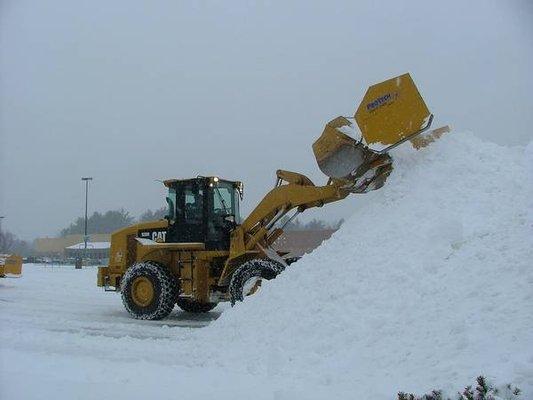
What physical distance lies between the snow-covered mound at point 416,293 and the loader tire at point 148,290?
3081 mm

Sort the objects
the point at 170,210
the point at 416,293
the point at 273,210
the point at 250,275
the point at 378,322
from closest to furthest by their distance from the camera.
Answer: the point at 378,322, the point at 416,293, the point at 250,275, the point at 273,210, the point at 170,210

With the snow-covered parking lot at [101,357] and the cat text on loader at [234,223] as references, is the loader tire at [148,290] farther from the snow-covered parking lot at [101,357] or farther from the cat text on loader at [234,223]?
the snow-covered parking lot at [101,357]

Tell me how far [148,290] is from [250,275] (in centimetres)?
249

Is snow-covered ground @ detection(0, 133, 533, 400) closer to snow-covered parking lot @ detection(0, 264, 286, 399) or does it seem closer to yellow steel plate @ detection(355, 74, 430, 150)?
snow-covered parking lot @ detection(0, 264, 286, 399)

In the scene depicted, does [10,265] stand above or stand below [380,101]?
below

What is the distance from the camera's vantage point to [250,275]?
389 inches

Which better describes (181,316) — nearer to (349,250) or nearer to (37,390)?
(349,250)

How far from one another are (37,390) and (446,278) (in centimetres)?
427

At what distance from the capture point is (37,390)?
16.3 ft

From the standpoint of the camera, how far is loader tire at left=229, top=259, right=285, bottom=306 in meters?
9.76

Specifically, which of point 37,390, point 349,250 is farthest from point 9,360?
point 349,250

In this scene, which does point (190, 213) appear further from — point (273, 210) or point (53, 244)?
point (53, 244)

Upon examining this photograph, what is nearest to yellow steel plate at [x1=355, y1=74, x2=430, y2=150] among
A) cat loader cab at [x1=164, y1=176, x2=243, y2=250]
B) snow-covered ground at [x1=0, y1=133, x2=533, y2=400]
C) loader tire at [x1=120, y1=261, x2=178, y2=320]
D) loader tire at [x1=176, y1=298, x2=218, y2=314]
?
snow-covered ground at [x1=0, y1=133, x2=533, y2=400]

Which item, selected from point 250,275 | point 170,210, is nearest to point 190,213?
point 170,210
